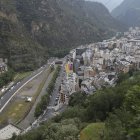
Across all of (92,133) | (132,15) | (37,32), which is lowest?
(92,133)

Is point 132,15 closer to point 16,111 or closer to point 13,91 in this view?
point 13,91

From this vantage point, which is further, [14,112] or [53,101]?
[53,101]

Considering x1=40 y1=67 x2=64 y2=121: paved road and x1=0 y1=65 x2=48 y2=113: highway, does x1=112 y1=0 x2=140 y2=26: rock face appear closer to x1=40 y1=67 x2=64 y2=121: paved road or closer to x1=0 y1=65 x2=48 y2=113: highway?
x1=0 y1=65 x2=48 y2=113: highway

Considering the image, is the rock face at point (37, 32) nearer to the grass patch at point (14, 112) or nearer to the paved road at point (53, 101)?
the paved road at point (53, 101)

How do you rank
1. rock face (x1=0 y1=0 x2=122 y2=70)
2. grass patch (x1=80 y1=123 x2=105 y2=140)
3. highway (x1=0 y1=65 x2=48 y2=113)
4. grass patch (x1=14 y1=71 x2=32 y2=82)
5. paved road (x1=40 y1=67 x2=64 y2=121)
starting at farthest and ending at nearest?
rock face (x1=0 y1=0 x2=122 y2=70) < grass patch (x1=14 y1=71 x2=32 y2=82) < highway (x1=0 y1=65 x2=48 y2=113) < paved road (x1=40 y1=67 x2=64 y2=121) < grass patch (x1=80 y1=123 x2=105 y2=140)

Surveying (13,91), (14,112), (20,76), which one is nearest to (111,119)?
(14,112)

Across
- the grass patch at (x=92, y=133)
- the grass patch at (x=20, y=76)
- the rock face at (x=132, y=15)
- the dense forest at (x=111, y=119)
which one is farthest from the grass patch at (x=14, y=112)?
the rock face at (x=132, y=15)

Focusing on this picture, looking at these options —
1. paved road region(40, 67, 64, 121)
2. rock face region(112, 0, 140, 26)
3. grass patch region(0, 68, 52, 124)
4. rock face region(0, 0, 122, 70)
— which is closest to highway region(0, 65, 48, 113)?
grass patch region(0, 68, 52, 124)

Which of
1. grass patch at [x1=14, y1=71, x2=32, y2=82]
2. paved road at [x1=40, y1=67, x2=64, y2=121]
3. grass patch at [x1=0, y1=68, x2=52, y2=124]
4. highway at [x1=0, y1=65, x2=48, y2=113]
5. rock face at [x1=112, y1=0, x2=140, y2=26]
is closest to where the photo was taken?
paved road at [x1=40, y1=67, x2=64, y2=121]

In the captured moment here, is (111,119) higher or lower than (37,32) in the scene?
lower

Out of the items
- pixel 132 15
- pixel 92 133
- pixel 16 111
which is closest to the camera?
pixel 92 133
